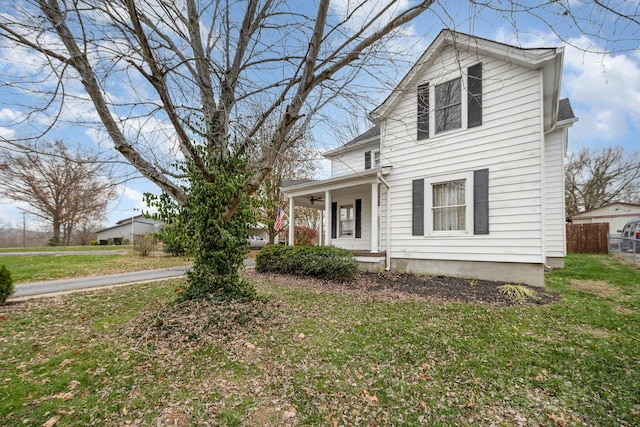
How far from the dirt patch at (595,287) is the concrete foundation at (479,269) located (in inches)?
38.3

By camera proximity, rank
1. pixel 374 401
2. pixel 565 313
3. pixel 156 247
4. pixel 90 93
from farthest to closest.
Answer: pixel 156 247, pixel 565 313, pixel 90 93, pixel 374 401

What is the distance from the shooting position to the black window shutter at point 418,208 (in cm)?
823

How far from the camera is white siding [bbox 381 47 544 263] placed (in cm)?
659

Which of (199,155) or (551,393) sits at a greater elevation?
(199,155)

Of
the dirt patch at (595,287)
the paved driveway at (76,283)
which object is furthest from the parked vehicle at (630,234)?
the paved driveway at (76,283)

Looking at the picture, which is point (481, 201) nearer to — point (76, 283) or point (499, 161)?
point (499, 161)

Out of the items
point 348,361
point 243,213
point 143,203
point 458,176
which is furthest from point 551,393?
point 458,176

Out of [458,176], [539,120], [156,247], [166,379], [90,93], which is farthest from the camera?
[156,247]

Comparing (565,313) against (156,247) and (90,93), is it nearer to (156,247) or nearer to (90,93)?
(90,93)

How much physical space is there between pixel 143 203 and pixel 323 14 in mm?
3618

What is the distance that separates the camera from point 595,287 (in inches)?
263

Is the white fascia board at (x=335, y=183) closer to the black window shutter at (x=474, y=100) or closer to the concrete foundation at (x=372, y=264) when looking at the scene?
the concrete foundation at (x=372, y=264)

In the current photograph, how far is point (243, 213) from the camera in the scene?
467 cm

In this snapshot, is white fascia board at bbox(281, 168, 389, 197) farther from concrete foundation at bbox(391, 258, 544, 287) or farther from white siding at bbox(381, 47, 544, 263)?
concrete foundation at bbox(391, 258, 544, 287)
